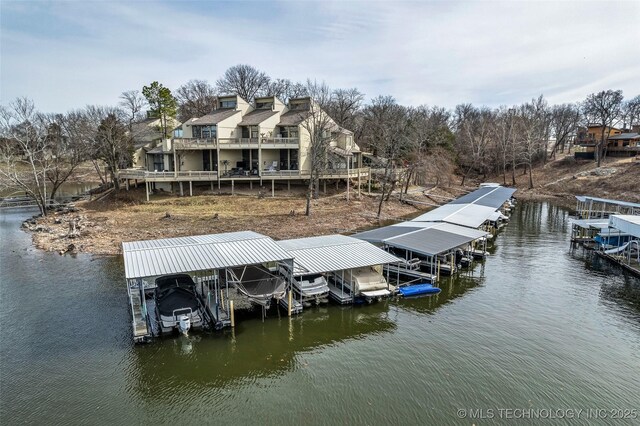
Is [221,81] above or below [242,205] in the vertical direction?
above

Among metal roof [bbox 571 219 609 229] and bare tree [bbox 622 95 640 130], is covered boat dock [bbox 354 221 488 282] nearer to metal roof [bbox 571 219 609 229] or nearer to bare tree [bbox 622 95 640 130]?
metal roof [bbox 571 219 609 229]

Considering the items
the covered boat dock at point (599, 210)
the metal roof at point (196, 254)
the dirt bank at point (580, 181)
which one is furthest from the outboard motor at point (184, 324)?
the dirt bank at point (580, 181)

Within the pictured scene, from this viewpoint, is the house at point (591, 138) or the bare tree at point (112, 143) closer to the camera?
the bare tree at point (112, 143)

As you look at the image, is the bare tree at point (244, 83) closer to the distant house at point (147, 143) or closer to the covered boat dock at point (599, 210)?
the distant house at point (147, 143)

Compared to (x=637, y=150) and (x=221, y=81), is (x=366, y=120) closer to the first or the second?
(x=221, y=81)

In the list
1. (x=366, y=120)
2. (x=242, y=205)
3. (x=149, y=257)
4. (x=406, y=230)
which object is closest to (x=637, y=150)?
(x=366, y=120)

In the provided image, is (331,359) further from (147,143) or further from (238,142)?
(147,143)
